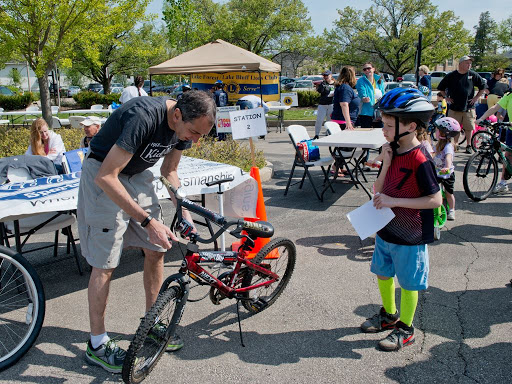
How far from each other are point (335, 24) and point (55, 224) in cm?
3793

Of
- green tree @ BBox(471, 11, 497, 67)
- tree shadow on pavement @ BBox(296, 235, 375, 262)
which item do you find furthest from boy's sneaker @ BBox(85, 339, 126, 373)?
green tree @ BBox(471, 11, 497, 67)

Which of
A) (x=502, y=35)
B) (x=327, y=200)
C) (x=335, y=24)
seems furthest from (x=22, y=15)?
(x=502, y=35)

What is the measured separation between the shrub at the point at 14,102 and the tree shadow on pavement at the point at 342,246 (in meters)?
26.3

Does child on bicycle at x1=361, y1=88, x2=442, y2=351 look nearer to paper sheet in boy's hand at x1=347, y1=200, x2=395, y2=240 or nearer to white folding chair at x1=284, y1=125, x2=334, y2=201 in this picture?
paper sheet in boy's hand at x1=347, y1=200, x2=395, y2=240

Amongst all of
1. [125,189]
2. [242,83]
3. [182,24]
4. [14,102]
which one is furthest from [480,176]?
[14,102]

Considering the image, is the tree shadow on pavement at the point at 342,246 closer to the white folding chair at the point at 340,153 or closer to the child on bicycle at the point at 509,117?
the white folding chair at the point at 340,153

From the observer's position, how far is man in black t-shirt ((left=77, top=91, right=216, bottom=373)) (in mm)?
2648

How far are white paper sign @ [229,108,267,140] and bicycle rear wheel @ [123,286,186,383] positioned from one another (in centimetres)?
349

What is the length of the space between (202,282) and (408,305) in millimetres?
1438

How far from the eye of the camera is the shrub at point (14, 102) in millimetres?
26653

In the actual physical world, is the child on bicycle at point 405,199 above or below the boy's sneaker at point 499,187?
above

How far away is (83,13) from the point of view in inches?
454

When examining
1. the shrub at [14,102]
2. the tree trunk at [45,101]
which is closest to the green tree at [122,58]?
the shrub at [14,102]

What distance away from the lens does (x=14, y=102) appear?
88.0 ft
